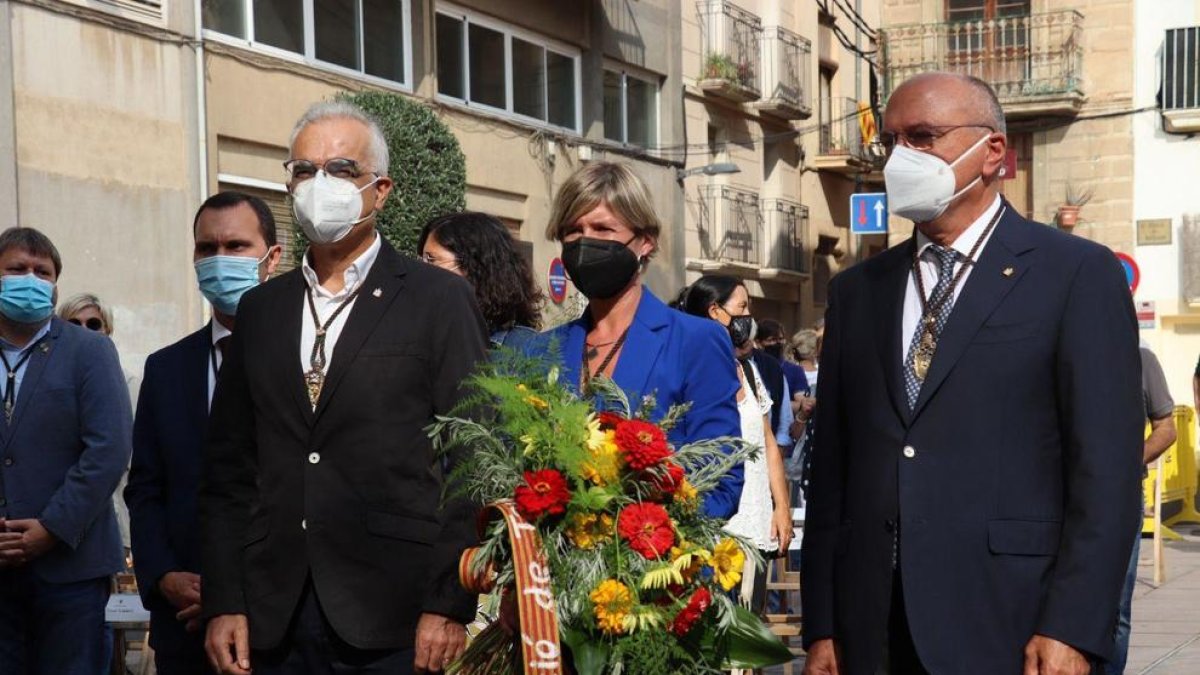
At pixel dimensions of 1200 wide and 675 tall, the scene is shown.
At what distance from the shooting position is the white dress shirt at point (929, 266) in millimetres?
4359

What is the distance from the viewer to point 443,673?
169 inches

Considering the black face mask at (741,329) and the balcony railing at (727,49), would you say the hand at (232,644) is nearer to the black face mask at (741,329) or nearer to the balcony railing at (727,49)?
the black face mask at (741,329)

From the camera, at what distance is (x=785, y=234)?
119ft

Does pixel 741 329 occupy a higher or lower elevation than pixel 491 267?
lower

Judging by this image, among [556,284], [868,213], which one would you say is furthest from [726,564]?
[868,213]

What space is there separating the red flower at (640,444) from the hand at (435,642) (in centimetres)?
66

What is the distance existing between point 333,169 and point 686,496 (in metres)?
1.32

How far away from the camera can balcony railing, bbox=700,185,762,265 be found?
32844mm

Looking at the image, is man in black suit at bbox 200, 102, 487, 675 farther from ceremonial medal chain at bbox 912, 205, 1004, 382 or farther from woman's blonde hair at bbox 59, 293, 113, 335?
woman's blonde hair at bbox 59, 293, 113, 335

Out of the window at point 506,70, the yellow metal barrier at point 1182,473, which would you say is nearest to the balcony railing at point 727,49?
the window at point 506,70

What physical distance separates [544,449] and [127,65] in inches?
544

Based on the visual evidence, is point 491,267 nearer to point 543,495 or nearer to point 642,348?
point 642,348

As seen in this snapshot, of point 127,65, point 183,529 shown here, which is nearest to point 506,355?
point 183,529

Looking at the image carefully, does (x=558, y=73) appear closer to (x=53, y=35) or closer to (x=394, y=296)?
(x=53, y=35)
